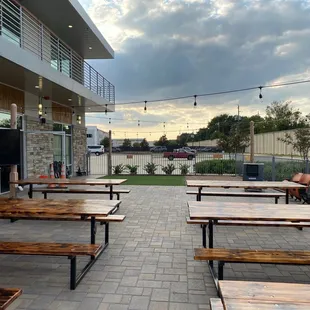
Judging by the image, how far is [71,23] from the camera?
37.2 feet

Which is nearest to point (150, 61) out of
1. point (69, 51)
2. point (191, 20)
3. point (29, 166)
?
point (191, 20)

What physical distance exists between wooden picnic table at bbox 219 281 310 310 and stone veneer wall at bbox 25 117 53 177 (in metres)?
11.0

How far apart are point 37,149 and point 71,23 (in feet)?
16.9

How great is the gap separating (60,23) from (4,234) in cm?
887

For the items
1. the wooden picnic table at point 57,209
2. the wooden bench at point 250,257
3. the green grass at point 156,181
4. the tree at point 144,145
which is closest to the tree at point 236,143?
the green grass at point 156,181

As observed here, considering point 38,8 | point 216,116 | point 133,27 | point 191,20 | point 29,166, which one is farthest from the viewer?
point 216,116

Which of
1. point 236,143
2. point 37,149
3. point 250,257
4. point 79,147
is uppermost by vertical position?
point 236,143

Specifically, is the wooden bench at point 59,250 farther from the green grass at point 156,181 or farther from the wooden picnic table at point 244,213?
the green grass at point 156,181

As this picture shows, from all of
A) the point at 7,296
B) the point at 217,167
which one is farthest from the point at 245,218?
the point at 217,167

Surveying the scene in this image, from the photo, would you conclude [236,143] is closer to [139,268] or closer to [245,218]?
[245,218]

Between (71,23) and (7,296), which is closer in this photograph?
(7,296)

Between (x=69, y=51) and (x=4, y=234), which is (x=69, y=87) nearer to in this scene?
(x=69, y=51)

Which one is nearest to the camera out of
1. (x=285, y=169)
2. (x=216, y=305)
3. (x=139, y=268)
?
(x=216, y=305)

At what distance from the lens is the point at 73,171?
53.1ft
